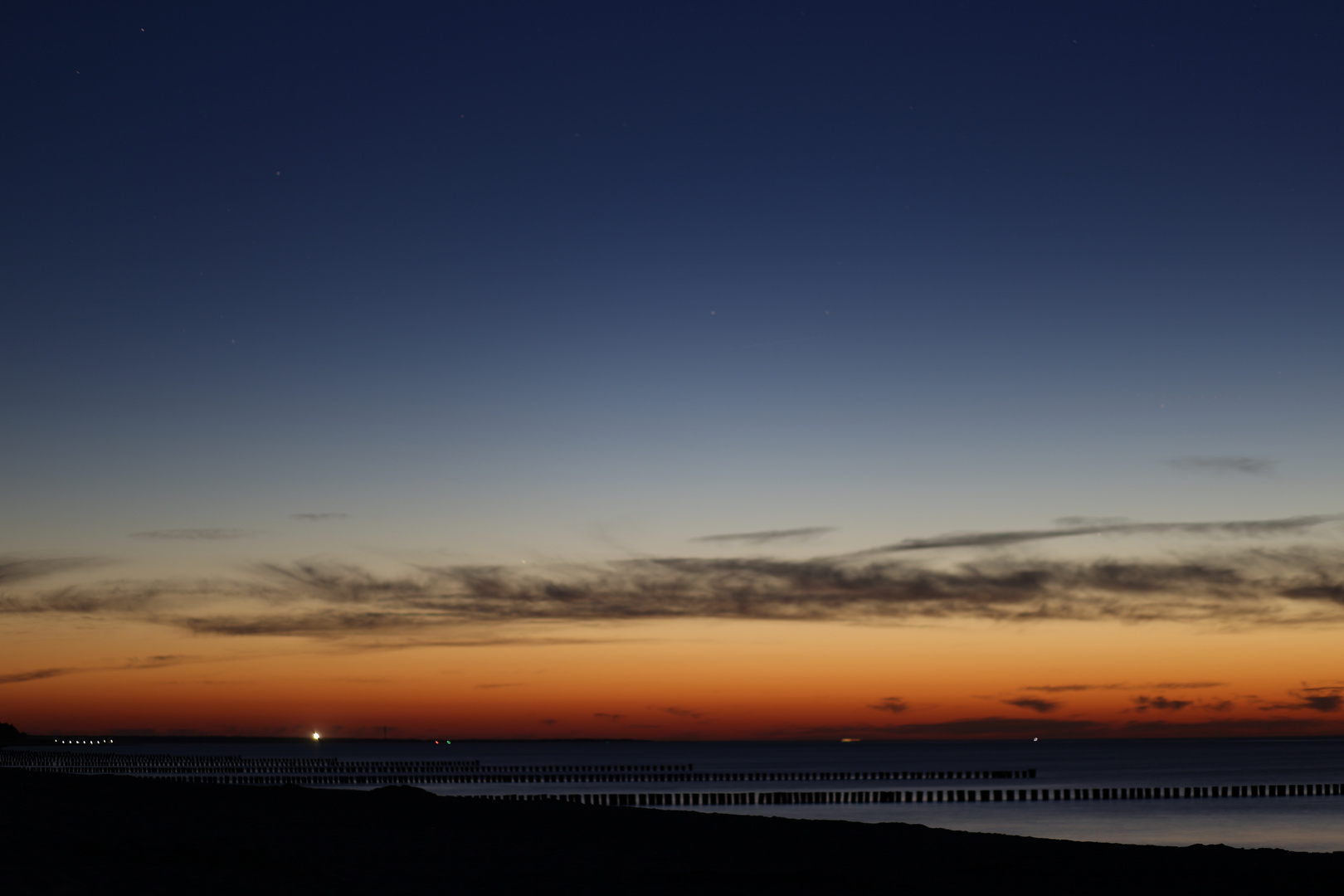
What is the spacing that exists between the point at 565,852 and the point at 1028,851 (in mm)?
13373

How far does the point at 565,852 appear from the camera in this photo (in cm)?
2988

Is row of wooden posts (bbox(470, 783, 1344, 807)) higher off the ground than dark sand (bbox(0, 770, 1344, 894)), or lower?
lower

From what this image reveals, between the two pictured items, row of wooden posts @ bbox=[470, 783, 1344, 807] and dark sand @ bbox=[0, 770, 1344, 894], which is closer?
dark sand @ bbox=[0, 770, 1344, 894]

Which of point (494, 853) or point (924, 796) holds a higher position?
point (494, 853)

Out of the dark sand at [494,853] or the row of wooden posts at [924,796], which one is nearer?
the dark sand at [494,853]

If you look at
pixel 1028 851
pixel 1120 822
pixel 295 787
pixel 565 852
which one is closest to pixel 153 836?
pixel 565 852

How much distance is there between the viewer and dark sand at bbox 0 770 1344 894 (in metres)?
21.9

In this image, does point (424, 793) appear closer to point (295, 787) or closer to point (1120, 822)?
point (295, 787)

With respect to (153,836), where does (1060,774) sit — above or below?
below

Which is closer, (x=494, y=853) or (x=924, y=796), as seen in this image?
(x=494, y=853)

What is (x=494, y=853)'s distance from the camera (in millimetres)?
28672

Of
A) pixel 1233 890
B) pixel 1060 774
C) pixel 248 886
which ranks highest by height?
pixel 248 886

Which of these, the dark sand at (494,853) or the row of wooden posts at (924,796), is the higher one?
the dark sand at (494,853)

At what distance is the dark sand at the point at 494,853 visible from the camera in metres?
21.9
